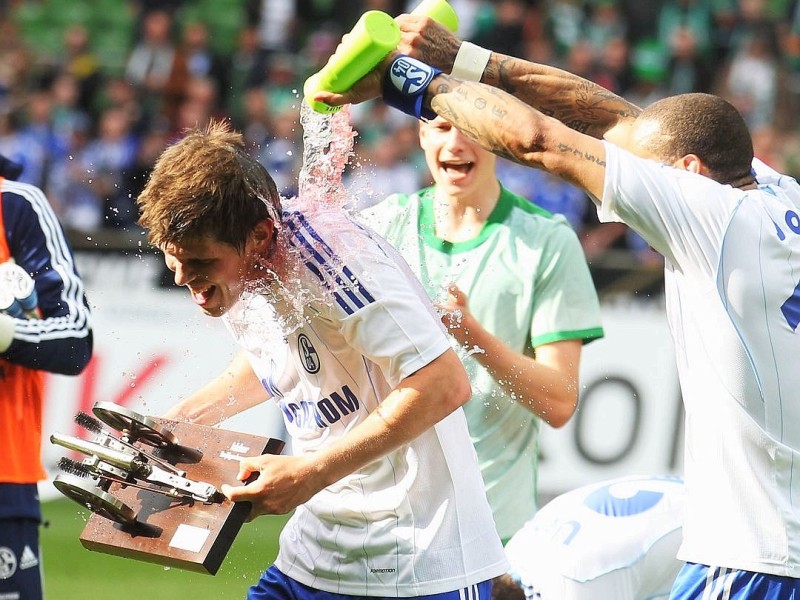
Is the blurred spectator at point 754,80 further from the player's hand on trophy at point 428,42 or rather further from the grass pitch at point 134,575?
the player's hand on trophy at point 428,42

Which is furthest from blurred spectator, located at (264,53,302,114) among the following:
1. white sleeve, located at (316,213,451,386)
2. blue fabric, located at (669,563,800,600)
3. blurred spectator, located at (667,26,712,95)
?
blue fabric, located at (669,563,800,600)

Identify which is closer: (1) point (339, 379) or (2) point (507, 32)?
(1) point (339, 379)

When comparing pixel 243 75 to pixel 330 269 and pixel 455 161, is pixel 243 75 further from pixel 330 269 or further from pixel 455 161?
pixel 330 269

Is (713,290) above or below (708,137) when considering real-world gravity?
below

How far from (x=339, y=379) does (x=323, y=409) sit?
0.36 ft

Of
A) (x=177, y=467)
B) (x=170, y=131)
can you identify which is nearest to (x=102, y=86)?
(x=170, y=131)

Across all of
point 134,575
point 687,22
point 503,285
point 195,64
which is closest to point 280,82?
point 195,64

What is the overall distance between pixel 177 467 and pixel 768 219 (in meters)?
1.71

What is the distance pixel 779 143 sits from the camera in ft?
42.9

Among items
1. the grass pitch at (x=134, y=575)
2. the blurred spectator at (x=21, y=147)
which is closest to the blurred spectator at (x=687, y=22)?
the blurred spectator at (x=21, y=147)

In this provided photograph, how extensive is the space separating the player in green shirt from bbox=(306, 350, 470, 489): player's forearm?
1272mm

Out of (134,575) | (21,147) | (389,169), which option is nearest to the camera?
(134,575)

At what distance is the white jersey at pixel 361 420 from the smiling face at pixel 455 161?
1.46m

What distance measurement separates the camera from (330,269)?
321 centimetres
